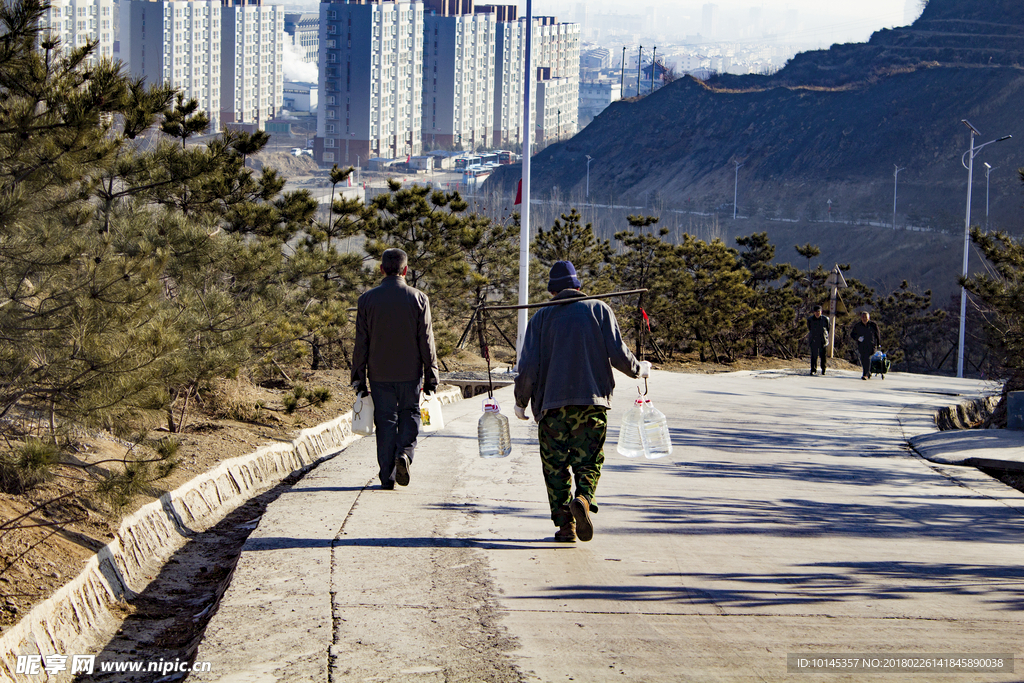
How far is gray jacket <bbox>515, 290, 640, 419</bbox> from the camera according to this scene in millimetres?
5188

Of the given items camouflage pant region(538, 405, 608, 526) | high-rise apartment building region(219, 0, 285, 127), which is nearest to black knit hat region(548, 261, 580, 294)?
camouflage pant region(538, 405, 608, 526)

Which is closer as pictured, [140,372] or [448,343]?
[140,372]

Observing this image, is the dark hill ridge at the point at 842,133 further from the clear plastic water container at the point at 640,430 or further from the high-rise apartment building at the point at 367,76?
the clear plastic water container at the point at 640,430

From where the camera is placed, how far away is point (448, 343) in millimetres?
16250

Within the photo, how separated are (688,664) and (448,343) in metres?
12.8

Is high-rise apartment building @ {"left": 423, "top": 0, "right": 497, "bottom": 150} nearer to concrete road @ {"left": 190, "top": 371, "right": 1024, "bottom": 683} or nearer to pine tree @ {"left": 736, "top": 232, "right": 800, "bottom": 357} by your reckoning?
pine tree @ {"left": 736, "top": 232, "right": 800, "bottom": 357}

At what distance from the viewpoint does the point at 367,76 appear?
387 ft

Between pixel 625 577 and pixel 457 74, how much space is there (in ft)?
450

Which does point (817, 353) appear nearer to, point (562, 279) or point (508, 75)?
point (562, 279)

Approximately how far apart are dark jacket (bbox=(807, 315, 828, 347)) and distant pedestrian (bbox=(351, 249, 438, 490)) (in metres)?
15.2

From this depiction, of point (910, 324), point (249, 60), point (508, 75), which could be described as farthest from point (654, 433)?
point (249, 60)

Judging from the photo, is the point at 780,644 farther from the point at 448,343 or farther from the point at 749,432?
the point at 448,343

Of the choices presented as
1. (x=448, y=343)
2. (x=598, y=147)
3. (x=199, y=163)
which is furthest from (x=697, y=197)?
(x=199, y=163)

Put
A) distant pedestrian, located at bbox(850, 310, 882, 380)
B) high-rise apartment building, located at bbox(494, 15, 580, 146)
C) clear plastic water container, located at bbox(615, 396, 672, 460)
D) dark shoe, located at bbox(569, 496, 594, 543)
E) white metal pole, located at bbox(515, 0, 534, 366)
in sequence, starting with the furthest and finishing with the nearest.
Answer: high-rise apartment building, located at bbox(494, 15, 580, 146), distant pedestrian, located at bbox(850, 310, 882, 380), white metal pole, located at bbox(515, 0, 534, 366), clear plastic water container, located at bbox(615, 396, 672, 460), dark shoe, located at bbox(569, 496, 594, 543)
